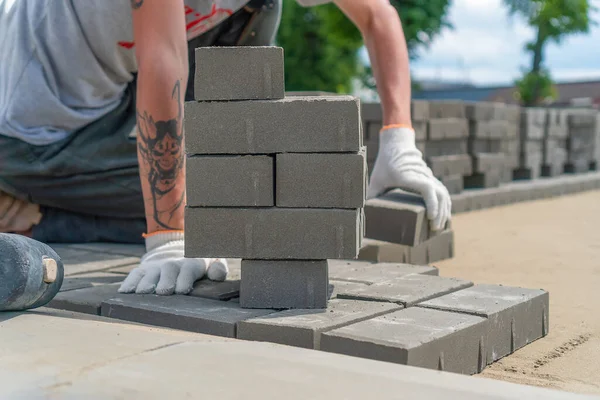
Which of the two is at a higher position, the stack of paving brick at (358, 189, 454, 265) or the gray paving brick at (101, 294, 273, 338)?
the stack of paving brick at (358, 189, 454, 265)

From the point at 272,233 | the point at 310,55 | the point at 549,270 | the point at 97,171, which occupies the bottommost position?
the point at 549,270

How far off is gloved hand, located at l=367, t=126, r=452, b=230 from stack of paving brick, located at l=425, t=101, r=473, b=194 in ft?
11.6

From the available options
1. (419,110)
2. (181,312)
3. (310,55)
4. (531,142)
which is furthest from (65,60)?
(310,55)

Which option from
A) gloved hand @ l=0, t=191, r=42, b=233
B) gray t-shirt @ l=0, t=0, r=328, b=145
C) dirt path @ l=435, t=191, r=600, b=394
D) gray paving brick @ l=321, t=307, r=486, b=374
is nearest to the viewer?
gray paving brick @ l=321, t=307, r=486, b=374

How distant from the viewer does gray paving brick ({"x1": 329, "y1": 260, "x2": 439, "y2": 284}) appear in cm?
299

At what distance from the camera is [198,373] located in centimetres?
184

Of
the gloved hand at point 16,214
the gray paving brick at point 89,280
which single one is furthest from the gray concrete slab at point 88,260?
the gloved hand at point 16,214

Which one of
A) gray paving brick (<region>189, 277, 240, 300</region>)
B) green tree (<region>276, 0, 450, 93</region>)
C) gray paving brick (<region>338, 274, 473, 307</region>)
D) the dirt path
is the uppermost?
green tree (<region>276, 0, 450, 93</region>)

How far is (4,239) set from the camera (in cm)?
244

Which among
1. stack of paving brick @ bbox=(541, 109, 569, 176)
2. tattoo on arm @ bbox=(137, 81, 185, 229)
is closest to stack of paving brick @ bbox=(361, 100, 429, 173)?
tattoo on arm @ bbox=(137, 81, 185, 229)

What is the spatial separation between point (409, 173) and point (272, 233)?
1.16 metres

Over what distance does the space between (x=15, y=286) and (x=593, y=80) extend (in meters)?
40.6

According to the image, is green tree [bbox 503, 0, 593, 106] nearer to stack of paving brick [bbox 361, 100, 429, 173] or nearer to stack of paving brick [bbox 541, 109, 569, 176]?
stack of paving brick [bbox 541, 109, 569, 176]

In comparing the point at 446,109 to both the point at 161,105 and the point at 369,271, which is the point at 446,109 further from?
the point at 161,105
